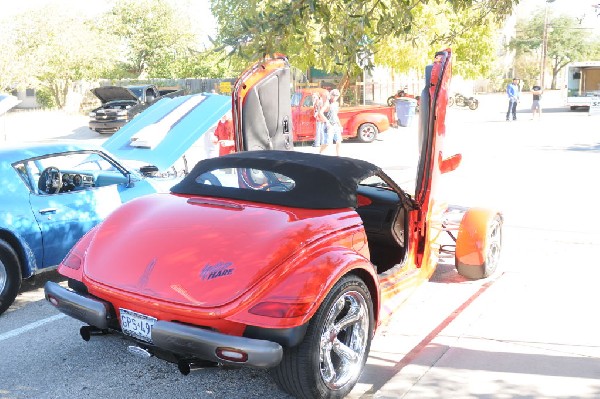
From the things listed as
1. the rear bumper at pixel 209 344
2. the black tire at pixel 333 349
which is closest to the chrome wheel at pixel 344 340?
the black tire at pixel 333 349

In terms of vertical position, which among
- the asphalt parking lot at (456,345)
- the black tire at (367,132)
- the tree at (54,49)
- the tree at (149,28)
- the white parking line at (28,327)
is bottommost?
the white parking line at (28,327)

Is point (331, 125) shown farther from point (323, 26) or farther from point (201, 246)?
point (201, 246)

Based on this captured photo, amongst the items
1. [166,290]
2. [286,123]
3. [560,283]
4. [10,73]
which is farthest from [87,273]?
[10,73]

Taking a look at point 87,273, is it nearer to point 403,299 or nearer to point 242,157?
point 242,157

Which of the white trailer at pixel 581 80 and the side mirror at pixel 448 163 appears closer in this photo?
the side mirror at pixel 448 163

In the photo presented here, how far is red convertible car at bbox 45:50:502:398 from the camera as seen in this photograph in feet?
11.7

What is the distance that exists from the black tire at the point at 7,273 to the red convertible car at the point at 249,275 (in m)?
1.52

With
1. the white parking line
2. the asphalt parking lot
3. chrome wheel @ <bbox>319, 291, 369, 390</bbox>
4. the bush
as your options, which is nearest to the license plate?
the asphalt parking lot

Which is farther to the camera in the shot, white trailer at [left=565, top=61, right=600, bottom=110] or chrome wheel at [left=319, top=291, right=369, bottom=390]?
white trailer at [left=565, top=61, right=600, bottom=110]

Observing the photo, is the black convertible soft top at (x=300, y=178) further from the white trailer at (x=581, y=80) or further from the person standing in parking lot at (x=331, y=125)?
the white trailer at (x=581, y=80)

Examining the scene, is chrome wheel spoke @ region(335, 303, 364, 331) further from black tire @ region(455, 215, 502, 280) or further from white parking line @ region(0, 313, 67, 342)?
white parking line @ region(0, 313, 67, 342)

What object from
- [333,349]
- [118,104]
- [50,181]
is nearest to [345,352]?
[333,349]

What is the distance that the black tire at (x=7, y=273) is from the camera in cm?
564

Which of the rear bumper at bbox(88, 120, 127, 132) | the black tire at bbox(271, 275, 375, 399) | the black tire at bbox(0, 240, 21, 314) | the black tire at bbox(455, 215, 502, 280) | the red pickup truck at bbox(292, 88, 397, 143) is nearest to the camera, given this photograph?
the black tire at bbox(271, 275, 375, 399)
